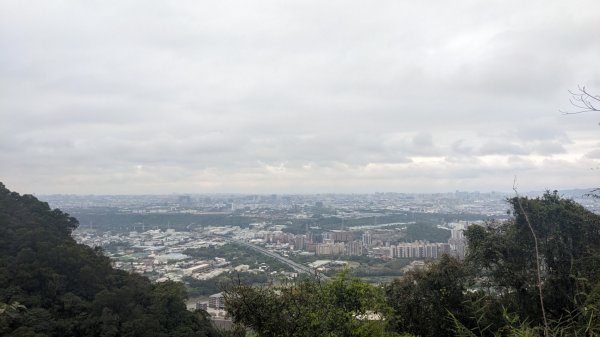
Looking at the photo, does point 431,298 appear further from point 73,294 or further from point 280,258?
point 280,258

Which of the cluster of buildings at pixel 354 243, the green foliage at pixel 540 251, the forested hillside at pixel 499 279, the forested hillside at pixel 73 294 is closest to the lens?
the forested hillside at pixel 499 279

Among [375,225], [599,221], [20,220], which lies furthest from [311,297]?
[375,225]

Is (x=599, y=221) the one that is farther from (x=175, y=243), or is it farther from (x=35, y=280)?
(x=175, y=243)

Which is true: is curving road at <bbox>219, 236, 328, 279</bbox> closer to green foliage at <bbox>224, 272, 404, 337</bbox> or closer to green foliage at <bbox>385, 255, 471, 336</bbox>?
green foliage at <bbox>385, 255, 471, 336</bbox>

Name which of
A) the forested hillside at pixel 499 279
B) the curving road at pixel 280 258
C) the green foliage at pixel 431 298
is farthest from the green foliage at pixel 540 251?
the curving road at pixel 280 258

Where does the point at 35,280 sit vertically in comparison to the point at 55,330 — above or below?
above

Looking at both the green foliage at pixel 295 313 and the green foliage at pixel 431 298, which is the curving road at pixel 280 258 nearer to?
the green foliage at pixel 431 298

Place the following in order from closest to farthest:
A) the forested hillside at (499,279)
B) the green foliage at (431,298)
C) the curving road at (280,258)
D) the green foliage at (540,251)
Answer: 1. the forested hillside at (499,279)
2. the green foliage at (540,251)
3. the green foliage at (431,298)
4. the curving road at (280,258)
